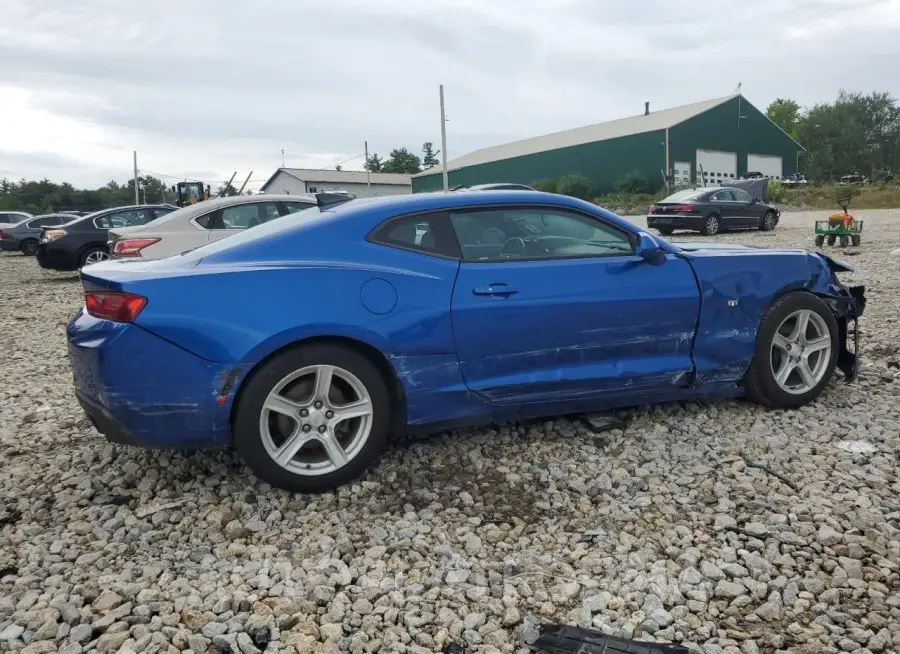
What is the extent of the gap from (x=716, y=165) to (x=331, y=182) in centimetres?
3479

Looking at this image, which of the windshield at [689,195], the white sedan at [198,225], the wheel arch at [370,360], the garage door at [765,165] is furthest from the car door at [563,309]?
the garage door at [765,165]

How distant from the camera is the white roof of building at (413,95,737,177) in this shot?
43.0 metres

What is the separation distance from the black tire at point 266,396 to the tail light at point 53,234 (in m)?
12.2

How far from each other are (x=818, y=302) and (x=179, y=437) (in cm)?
373

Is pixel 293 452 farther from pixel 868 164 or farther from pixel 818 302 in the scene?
pixel 868 164

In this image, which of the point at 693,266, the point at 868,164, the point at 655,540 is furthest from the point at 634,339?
the point at 868,164

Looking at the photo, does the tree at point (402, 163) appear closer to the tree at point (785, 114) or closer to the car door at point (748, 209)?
the tree at point (785, 114)

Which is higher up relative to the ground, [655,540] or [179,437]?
[179,437]

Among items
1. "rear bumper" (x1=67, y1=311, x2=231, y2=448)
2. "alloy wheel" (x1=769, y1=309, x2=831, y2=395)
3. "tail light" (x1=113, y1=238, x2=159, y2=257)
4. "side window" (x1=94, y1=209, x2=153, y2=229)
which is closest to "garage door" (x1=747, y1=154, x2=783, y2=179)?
"side window" (x1=94, y1=209, x2=153, y2=229)

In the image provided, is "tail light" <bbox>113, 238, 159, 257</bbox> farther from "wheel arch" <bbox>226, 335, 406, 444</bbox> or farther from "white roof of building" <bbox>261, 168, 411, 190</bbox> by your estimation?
"white roof of building" <bbox>261, 168, 411, 190</bbox>

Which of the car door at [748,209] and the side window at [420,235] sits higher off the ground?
the car door at [748,209]

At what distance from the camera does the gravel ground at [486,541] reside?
2.48 metres

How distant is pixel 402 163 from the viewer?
298 feet

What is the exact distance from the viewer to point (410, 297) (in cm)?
349
